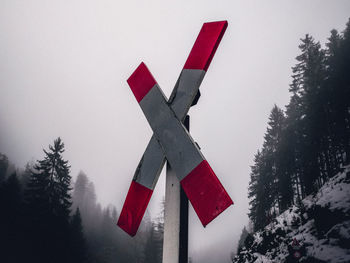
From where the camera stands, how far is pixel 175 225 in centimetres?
147

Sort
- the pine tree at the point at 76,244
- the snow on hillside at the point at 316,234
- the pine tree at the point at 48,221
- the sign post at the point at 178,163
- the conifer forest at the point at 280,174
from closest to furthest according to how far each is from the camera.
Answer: the sign post at the point at 178,163
the snow on hillside at the point at 316,234
the conifer forest at the point at 280,174
the pine tree at the point at 48,221
the pine tree at the point at 76,244

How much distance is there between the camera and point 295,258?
12164 mm

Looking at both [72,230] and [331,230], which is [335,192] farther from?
[72,230]

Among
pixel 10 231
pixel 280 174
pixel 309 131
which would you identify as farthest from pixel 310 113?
pixel 10 231

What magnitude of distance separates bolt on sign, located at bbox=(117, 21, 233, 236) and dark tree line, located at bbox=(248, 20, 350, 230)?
75.6 ft

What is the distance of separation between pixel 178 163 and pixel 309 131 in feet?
87.4

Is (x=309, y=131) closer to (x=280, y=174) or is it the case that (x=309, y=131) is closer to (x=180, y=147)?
(x=280, y=174)

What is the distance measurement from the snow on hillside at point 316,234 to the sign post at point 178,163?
35.0ft

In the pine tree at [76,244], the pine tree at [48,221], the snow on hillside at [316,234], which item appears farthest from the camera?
the pine tree at [76,244]

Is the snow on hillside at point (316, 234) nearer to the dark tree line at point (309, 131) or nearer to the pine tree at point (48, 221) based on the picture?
the dark tree line at point (309, 131)

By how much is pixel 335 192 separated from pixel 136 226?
16261mm

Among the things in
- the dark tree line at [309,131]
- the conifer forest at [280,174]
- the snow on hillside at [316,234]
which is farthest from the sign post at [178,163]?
the dark tree line at [309,131]

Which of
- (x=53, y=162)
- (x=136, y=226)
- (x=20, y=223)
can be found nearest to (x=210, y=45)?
(x=136, y=226)

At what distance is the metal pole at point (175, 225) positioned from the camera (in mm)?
1422
